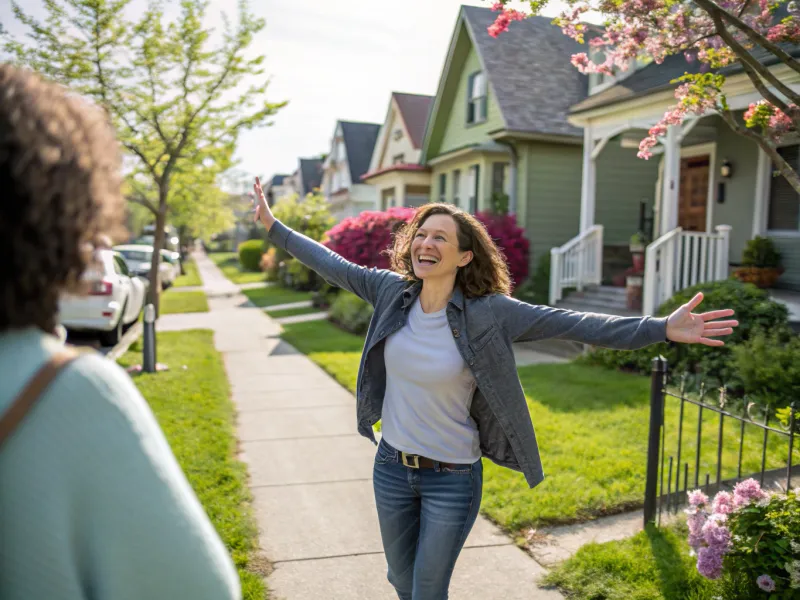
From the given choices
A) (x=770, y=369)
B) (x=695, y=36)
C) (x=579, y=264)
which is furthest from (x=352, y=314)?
(x=695, y=36)

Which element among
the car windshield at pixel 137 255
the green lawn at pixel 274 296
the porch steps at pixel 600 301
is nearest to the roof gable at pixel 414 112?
the green lawn at pixel 274 296

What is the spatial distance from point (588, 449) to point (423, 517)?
373cm

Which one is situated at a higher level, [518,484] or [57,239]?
[57,239]

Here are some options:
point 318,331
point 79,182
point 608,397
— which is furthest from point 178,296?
point 79,182

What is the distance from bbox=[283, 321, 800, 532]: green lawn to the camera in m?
5.15

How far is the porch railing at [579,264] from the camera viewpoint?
14.4 metres

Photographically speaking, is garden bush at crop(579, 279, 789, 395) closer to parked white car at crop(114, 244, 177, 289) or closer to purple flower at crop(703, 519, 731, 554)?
purple flower at crop(703, 519, 731, 554)

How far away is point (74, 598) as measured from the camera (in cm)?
106

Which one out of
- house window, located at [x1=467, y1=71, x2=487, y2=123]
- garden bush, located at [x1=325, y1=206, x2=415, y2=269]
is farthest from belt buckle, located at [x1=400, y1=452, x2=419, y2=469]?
house window, located at [x1=467, y1=71, x2=487, y2=123]

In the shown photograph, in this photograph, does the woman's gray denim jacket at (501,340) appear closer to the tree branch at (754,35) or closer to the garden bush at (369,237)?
the tree branch at (754,35)

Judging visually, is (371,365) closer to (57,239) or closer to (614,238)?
(57,239)

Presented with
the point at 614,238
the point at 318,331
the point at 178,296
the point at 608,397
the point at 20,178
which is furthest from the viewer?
the point at 178,296

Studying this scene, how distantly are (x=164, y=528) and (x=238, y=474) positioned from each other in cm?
493

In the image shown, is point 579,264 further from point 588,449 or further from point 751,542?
point 751,542
